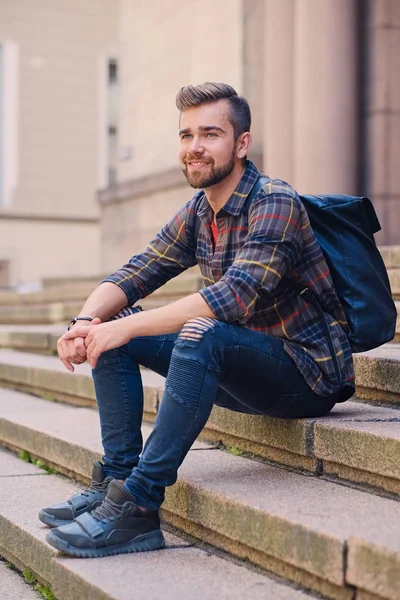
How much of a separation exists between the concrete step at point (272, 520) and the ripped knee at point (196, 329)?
503mm

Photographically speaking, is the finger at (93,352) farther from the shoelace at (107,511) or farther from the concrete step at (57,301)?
the concrete step at (57,301)

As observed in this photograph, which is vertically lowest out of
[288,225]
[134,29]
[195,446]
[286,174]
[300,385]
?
[195,446]

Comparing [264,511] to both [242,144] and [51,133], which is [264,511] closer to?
[242,144]

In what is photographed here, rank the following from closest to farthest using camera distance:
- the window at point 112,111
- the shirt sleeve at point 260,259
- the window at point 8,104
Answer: the shirt sleeve at point 260,259 → the window at point 8,104 → the window at point 112,111

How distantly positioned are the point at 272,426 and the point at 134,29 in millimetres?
7558

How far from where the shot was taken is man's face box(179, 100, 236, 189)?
3.16 meters

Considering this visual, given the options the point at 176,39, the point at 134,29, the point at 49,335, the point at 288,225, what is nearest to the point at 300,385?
the point at 288,225

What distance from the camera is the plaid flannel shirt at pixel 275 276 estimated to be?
2.93m

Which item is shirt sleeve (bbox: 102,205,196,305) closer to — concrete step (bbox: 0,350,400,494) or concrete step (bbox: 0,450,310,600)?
concrete step (bbox: 0,350,400,494)

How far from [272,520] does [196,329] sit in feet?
2.04

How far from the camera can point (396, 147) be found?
6867 millimetres

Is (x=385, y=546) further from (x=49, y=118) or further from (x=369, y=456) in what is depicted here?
(x=49, y=118)

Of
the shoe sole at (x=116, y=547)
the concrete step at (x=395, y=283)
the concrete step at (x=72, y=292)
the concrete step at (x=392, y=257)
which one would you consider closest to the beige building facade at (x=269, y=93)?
the concrete step at (x=72, y=292)

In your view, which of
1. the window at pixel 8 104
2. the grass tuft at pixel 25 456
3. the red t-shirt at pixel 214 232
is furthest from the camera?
the window at pixel 8 104
